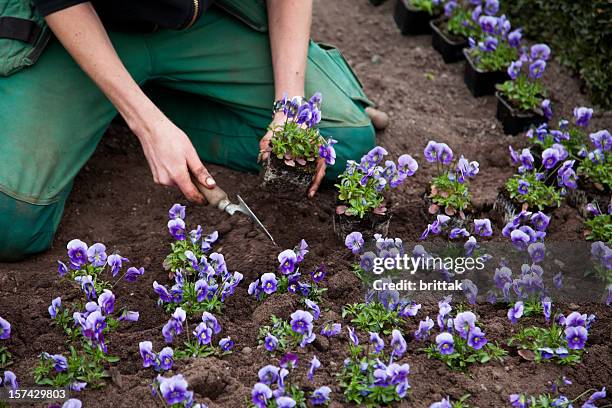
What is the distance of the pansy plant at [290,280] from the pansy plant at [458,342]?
391 mm

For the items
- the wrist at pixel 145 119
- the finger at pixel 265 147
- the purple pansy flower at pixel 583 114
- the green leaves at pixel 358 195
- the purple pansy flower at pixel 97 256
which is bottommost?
the purple pansy flower at pixel 97 256

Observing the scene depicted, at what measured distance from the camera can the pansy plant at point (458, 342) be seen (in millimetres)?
2518

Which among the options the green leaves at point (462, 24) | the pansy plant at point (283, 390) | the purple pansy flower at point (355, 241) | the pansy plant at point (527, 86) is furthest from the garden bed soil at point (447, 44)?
the pansy plant at point (283, 390)

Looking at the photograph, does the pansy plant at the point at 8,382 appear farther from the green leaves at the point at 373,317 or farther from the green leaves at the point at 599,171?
the green leaves at the point at 599,171

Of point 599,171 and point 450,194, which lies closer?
point 450,194

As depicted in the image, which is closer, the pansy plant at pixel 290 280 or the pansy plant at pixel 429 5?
the pansy plant at pixel 290 280

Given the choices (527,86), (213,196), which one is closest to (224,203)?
(213,196)

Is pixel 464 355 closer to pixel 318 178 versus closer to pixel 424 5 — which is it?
pixel 318 178

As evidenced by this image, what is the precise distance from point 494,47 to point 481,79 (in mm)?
167

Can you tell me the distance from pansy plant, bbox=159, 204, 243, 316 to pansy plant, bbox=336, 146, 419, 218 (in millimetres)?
494

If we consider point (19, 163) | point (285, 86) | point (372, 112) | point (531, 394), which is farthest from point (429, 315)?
point (19, 163)

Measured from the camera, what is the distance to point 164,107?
11.8 feet

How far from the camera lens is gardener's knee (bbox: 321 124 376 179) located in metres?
3.42

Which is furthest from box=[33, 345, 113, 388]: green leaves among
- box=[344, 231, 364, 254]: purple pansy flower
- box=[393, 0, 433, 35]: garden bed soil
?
box=[393, 0, 433, 35]: garden bed soil
